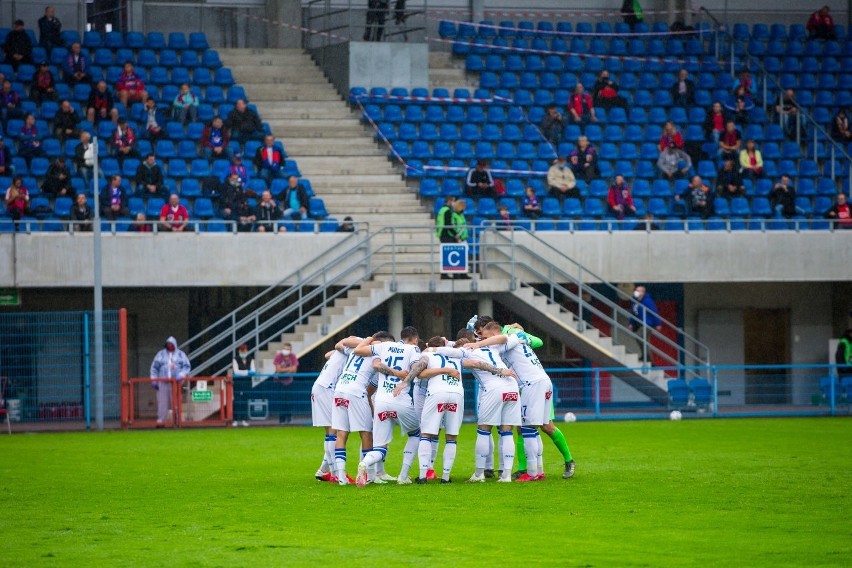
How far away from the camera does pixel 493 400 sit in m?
15.9

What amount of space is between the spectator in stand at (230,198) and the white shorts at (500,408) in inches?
561

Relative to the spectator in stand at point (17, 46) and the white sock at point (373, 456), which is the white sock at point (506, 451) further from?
the spectator in stand at point (17, 46)

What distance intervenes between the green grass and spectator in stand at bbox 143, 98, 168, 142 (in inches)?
438

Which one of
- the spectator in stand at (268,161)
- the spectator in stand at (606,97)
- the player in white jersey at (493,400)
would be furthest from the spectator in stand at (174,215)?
the player in white jersey at (493,400)

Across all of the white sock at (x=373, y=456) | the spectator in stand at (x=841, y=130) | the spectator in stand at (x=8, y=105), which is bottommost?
the white sock at (x=373, y=456)

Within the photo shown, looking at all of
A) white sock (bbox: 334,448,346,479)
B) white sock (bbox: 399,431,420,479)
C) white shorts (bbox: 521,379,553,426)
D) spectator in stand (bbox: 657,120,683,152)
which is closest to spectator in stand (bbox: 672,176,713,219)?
spectator in stand (bbox: 657,120,683,152)

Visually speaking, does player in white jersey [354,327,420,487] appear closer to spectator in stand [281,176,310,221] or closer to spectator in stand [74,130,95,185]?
spectator in stand [281,176,310,221]

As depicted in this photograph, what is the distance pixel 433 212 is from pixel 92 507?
→ 1791 centimetres

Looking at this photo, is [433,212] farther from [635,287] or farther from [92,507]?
[92,507]

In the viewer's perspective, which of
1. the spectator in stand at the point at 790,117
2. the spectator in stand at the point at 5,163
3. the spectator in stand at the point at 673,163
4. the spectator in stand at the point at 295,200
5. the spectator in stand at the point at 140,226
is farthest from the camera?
the spectator in stand at the point at 790,117

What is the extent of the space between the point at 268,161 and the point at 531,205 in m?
5.72

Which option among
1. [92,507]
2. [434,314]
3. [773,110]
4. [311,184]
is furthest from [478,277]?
[92,507]

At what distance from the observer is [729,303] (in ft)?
110

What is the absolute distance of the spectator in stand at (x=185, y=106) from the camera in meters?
31.7
